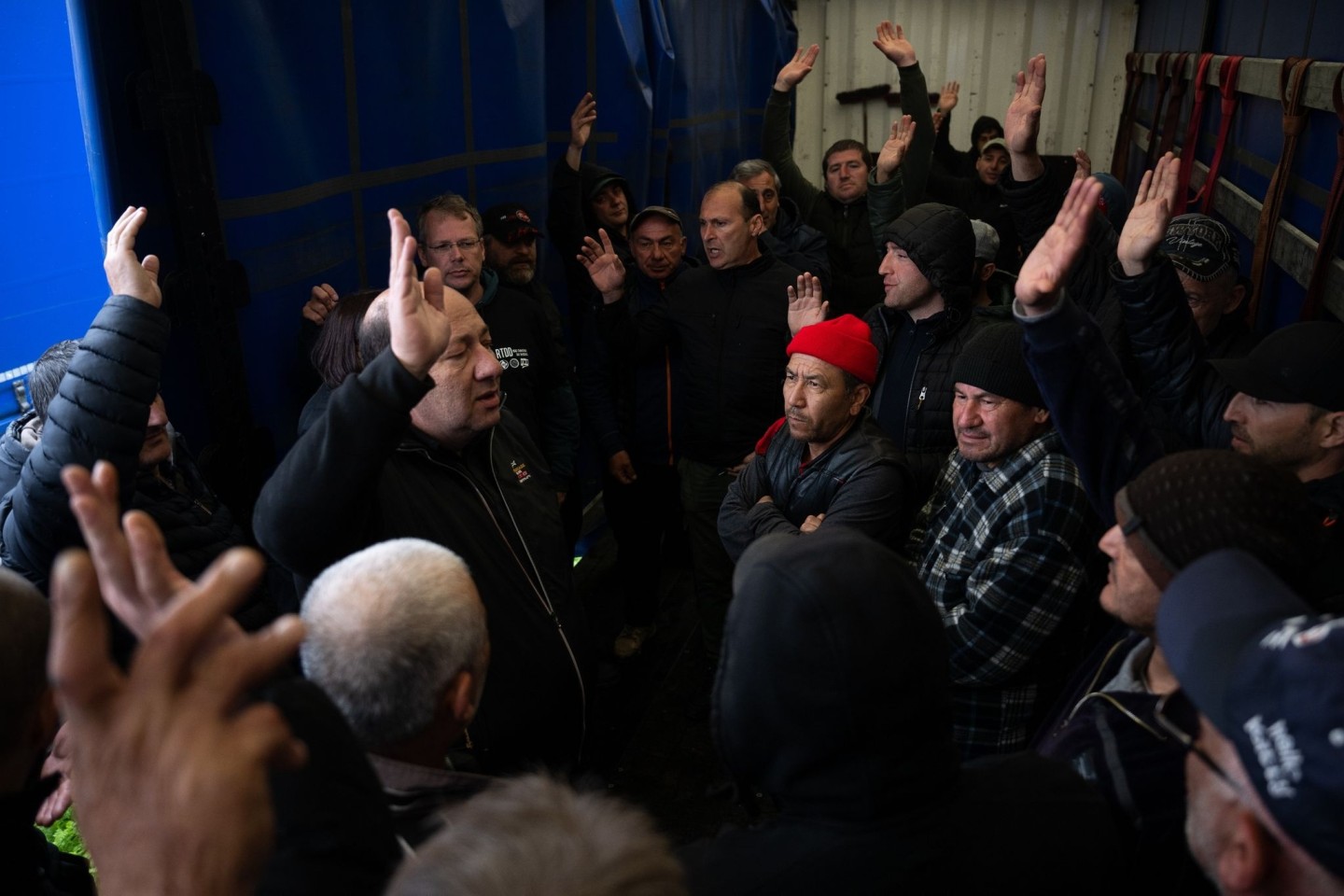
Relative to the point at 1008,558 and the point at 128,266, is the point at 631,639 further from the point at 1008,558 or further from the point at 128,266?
the point at 128,266

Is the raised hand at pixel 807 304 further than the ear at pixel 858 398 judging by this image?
Yes

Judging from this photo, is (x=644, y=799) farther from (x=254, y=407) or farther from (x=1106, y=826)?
(x=1106, y=826)

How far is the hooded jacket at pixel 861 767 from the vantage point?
1.15 m

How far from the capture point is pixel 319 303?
2.68m

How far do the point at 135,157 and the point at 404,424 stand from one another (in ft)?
3.56

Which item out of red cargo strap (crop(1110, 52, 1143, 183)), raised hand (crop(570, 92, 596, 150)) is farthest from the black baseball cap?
red cargo strap (crop(1110, 52, 1143, 183))

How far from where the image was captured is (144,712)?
Result: 747 millimetres

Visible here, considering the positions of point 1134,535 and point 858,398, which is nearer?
point 1134,535

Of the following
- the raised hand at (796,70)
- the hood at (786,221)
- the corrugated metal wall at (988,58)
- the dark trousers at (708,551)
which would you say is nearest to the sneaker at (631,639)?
the dark trousers at (708,551)

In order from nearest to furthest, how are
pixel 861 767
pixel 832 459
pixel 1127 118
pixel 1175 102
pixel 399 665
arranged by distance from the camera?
1. pixel 861 767
2. pixel 399 665
3. pixel 832 459
4. pixel 1175 102
5. pixel 1127 118

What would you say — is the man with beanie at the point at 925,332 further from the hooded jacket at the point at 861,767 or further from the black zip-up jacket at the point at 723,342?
the hooded jacket at the point at 861,767

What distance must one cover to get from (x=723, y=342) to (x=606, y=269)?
55 centimetres

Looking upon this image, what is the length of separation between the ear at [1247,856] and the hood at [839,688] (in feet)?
1.09

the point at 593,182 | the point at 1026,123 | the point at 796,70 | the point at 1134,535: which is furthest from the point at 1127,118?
the point at 1134,535
